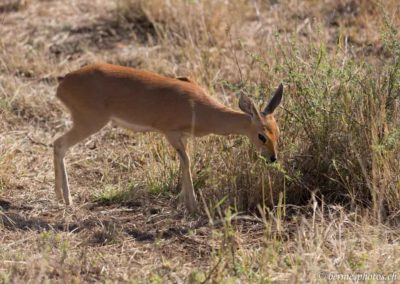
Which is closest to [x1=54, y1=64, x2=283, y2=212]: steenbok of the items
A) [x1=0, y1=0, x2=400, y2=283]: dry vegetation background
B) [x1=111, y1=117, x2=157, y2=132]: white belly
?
[x1=111, y1=117, x2=157, y2=132]: white belly

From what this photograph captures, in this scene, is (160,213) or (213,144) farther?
(213,144)

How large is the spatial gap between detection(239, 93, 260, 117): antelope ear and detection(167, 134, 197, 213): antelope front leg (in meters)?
0.57

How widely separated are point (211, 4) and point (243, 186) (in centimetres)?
426

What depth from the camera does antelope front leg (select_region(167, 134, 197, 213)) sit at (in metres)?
6.35

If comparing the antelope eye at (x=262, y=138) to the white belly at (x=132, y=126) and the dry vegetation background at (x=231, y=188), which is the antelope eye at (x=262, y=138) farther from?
the white belly at (x=132, y=126)

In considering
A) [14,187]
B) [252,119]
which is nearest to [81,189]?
[14,187]

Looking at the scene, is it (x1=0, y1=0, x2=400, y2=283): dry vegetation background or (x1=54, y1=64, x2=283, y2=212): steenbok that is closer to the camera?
(x1=0, y1=0, x2=400, y2=283): dry vegetation background

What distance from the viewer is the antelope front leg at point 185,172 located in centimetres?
635

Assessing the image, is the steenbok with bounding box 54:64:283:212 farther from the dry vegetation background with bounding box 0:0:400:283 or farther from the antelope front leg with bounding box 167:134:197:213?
the dry vegetation background with bounding box 0:0:400:283

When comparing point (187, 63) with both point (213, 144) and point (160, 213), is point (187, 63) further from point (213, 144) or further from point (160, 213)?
point (160, 213)

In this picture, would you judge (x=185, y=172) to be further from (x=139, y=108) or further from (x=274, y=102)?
(x=274, y=102)

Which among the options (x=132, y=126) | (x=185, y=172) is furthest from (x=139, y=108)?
(x=185, y=172)

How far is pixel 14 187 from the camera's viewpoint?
22.6 ft

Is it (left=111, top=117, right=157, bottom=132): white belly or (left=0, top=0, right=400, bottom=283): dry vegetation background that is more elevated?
(left=111, top=117, right=157, bottom=132): white belly
